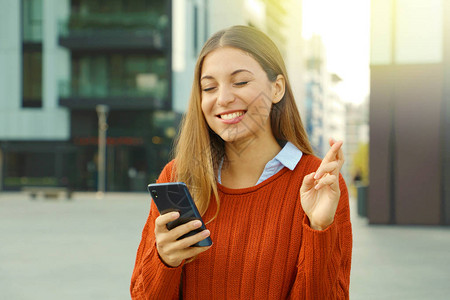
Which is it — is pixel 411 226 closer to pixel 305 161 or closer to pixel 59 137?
pixel 305 161

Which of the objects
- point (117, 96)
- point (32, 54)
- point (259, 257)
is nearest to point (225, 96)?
point (259, 257)

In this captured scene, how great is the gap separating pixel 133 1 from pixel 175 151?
3463cm

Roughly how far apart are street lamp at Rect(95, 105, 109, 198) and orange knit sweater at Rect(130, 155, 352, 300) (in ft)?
105

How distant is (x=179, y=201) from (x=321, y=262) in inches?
20.5

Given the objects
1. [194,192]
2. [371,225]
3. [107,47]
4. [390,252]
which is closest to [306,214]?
[194,192]

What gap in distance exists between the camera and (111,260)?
982 cm

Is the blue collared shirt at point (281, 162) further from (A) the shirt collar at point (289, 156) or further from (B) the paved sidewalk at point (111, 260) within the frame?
(B) the paved sidewalk at point (111, 260)

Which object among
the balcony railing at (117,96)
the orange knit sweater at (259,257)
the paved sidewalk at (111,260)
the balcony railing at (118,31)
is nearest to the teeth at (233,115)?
the orange knit sweater at (259,257)

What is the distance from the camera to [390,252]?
10734mm

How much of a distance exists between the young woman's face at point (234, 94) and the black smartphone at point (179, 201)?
1.21 feet

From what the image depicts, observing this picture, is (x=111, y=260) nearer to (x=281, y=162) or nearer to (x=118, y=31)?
(x=281, y=162)

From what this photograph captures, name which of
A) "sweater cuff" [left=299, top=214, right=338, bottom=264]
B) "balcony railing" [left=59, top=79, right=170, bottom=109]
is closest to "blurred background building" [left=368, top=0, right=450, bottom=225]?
"sweater cuff" [left=299, top=214, right=338, bottom=264]

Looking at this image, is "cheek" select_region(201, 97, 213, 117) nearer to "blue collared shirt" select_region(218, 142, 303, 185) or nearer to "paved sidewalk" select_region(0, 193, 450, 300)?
"blue collared shirt" select_region(218, 142, 303, 185)

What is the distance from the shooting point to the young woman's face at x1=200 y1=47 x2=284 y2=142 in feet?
7.39
